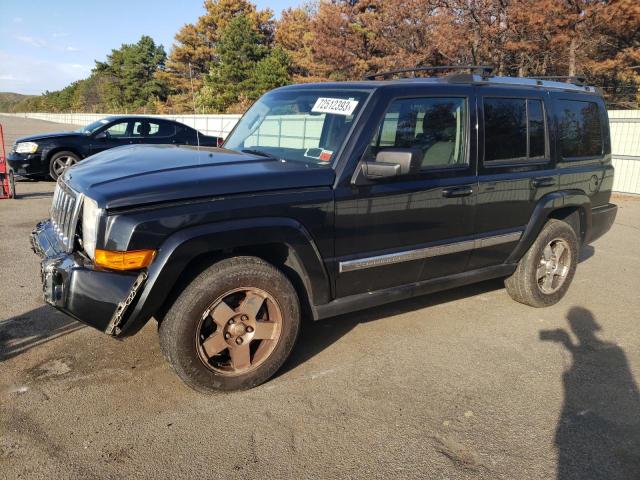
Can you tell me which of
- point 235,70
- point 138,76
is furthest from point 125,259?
point 138,76

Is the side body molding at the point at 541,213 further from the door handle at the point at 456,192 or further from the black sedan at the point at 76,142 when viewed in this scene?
the black sedan at the point at 76,142

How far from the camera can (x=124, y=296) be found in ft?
8.97

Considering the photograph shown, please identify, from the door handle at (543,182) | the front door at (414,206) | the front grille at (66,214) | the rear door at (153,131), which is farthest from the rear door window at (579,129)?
the rear door at (153,131)

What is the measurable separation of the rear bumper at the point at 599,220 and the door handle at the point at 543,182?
0.93 metres

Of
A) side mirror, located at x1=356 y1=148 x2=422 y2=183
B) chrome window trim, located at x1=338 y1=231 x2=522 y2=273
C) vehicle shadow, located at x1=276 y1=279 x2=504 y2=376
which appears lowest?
vehicle shadow, located at x1=276 y1=279 x2=504 y2=376

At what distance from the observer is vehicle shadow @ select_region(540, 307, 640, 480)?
2.64 metres

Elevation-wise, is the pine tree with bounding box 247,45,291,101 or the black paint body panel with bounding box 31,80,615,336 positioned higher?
the pine tree with bounding box 247,45,291,101

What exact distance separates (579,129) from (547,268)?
1.34m

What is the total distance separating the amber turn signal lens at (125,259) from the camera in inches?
107

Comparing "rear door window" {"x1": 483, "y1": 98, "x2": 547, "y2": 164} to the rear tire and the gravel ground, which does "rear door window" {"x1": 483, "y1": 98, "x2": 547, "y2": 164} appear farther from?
the gravel ground

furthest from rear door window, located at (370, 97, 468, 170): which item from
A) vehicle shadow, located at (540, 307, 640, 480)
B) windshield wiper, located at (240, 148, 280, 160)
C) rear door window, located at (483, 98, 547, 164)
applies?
vehicle shadow, located at (540, 307, 640, 480)

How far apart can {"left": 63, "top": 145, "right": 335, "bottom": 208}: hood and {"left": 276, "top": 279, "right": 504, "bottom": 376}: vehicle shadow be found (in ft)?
4.33

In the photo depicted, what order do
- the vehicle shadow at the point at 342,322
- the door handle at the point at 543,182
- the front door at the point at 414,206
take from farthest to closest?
the door handle at the point at 543,182, the vehicle shadow at the point at 342,322, the front door at the point at 414,206

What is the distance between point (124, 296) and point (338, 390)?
145cm
